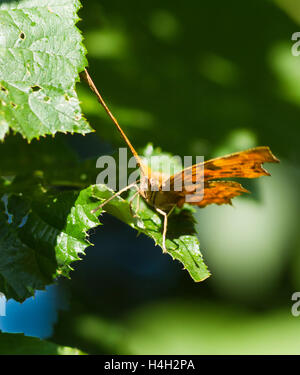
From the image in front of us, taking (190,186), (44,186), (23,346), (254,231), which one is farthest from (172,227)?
(254,231)

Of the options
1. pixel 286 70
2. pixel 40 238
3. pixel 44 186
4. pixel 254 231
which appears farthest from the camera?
pixel 254 231

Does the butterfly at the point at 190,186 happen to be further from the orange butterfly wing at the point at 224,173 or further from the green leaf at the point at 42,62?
the green leaf at the point at 42,62

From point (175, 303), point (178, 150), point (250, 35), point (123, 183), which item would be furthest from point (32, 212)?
point (250, 35)

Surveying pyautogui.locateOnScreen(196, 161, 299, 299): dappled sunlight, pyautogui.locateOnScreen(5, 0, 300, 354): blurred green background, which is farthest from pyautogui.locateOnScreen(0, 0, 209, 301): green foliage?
pyautogui.locateOnScreen(196, 161, 299, 299): dappled sunlight

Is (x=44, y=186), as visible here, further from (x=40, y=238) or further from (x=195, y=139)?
(x=195, y=139)

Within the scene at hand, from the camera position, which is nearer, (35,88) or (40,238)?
(35,88)

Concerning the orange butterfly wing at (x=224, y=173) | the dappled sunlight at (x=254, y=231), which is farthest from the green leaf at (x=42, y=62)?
the dappled sunlight at (x=254, y=231)

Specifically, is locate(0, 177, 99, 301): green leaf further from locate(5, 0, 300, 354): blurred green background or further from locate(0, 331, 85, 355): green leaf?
locate(5, 0, 300, 354): blurred green background
